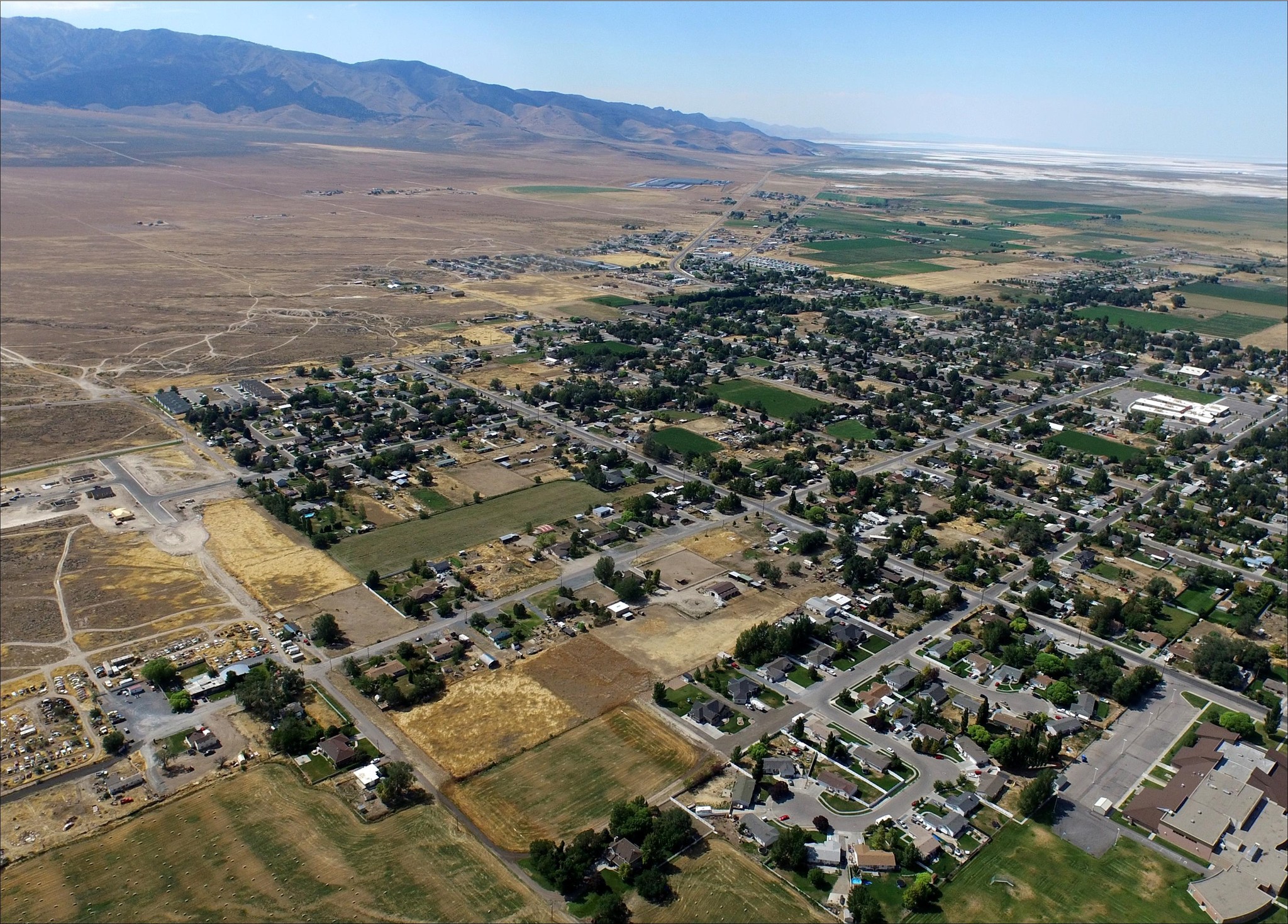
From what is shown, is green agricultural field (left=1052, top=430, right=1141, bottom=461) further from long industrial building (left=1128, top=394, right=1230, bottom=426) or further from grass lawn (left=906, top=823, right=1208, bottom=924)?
grass lawn (left=906, top=823, right=1208, bottom=924)

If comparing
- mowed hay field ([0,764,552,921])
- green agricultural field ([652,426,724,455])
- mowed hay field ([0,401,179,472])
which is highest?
green agricultural field ([652,426,724,455])

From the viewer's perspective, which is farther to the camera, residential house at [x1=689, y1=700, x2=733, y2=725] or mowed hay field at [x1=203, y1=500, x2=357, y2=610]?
mowed hay field at [x1=203, y1=500, x2=357, y2=610]

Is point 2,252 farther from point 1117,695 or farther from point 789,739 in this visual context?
point 1117,695

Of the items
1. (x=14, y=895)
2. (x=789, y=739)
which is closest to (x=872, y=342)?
(x=789, y=739)

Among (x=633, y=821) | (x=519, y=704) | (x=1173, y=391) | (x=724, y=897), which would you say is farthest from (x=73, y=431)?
(x=1173, y=391)

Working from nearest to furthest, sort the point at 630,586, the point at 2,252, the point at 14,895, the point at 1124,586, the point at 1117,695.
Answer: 1. the point at 14,895
2. the point at 1117,695
3. the point at 630,586
4. the point at 1124,586
5. the point at 2,252

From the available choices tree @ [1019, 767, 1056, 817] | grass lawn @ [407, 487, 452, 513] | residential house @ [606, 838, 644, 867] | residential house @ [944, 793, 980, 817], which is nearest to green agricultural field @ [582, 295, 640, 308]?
grass lawn @ [407, 487, 452, 513]

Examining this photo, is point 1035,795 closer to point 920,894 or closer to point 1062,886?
point 1062,886
